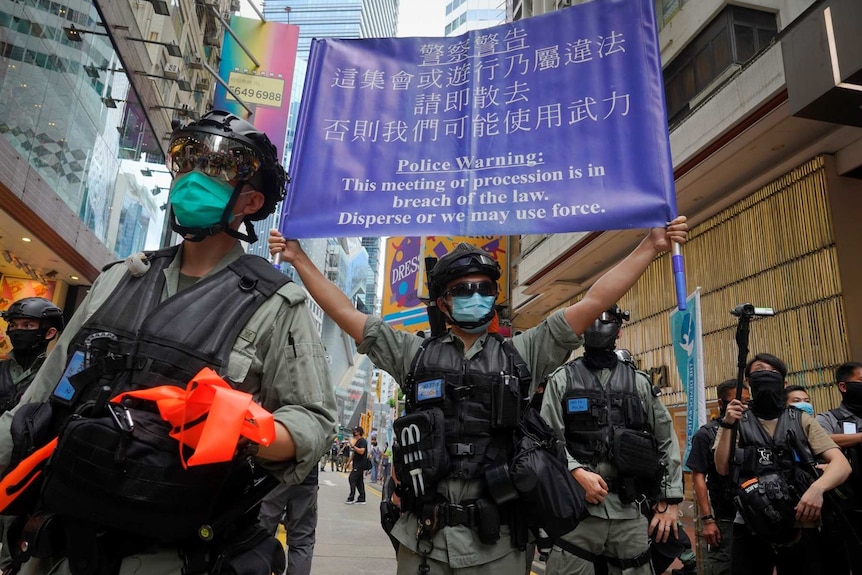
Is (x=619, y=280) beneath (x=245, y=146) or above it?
beneath

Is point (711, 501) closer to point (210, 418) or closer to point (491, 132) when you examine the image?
point (491, 132)

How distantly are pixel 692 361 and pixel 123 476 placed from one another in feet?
19.5

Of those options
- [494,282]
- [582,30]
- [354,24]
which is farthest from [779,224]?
[354,24]

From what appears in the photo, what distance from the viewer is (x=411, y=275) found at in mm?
20109

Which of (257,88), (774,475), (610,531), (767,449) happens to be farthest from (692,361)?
(257,88)

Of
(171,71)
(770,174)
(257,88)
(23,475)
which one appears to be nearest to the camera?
(23,475)

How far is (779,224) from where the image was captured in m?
8.95

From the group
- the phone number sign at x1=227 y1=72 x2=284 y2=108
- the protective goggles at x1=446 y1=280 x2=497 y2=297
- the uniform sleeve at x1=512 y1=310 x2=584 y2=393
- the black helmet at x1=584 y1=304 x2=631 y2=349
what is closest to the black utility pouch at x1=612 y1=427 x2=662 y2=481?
the black helmet at x1=584 y1=304 x2=631 y2=349

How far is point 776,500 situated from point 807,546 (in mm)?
482

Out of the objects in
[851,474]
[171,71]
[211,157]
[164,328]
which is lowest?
[851,474]

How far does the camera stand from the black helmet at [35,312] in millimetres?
4879

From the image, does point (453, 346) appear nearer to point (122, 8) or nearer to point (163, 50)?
point (122, 8)

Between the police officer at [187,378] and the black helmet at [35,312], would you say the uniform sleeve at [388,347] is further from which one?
the black helmet at [35,312]

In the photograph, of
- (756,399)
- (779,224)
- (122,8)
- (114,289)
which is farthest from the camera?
(122,8)
